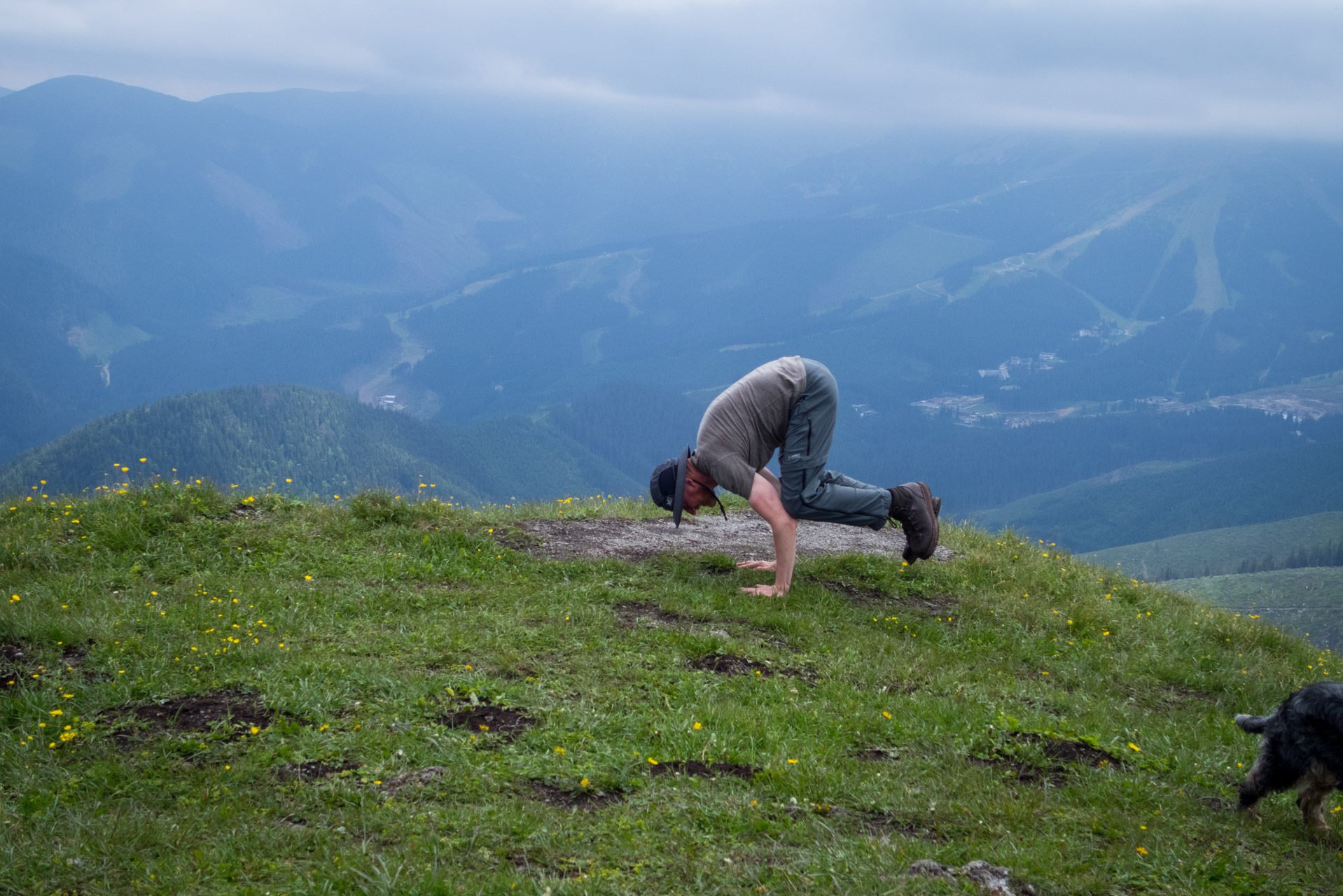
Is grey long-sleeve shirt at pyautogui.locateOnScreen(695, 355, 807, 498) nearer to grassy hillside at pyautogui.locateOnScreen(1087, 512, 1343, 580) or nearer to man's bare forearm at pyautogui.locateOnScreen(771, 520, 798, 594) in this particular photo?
man's bare forearm at pyautogui.locateOnScreen(771, 520, 798, 594)

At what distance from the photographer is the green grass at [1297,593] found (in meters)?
43.3

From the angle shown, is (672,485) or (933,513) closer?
(672,485)

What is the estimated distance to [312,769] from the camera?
4789 millimetres

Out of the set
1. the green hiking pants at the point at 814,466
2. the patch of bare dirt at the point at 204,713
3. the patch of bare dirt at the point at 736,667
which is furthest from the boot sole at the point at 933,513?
the patch of bare dirt at the point at 204,713

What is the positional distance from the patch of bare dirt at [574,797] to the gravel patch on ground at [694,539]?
16.3 feet

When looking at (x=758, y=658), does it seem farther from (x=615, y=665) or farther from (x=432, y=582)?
(x=432, y=582)

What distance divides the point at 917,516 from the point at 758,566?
1874 millimetres

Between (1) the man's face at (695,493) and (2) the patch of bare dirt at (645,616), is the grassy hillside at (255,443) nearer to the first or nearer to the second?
(1) the man's face at (695,493)

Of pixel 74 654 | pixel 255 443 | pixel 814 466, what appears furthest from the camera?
pixel 255 443

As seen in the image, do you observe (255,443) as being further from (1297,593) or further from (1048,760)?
(1048,760)

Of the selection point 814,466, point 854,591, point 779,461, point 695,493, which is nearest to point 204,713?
point 695,493

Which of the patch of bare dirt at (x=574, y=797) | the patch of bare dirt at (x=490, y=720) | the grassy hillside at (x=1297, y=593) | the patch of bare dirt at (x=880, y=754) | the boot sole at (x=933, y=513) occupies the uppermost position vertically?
the boot sole at (x=933, y=513)

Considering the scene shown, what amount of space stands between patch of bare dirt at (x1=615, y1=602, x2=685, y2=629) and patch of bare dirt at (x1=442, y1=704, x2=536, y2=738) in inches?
81.1

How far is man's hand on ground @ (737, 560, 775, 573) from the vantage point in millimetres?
9906
